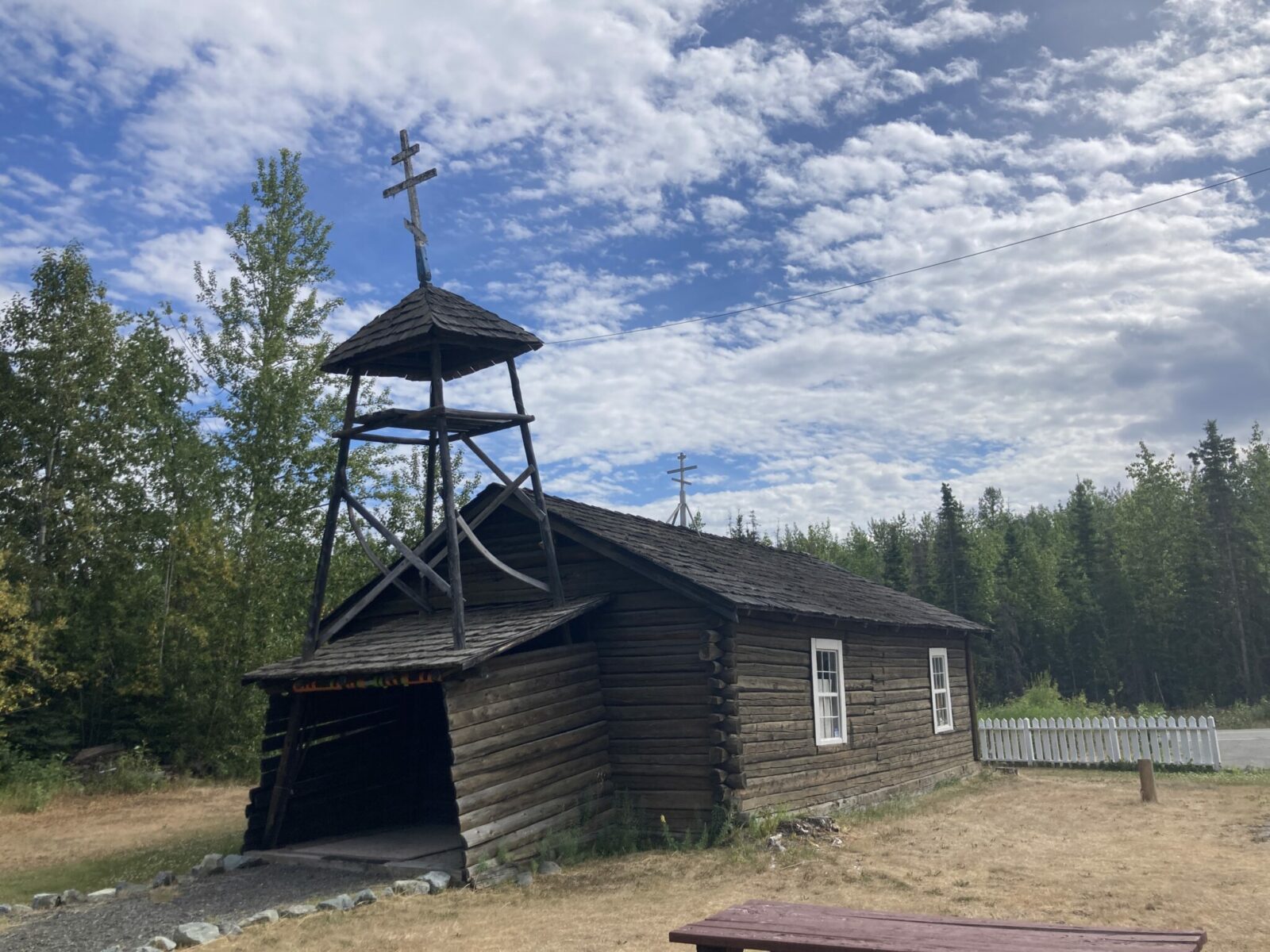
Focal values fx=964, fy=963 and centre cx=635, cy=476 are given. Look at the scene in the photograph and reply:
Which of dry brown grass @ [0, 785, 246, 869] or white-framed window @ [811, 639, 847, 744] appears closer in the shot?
dry brown grass @ [0, 785, 246, 869]

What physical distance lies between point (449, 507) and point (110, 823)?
1008 centimetres

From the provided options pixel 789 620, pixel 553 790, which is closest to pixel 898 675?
pixel 789 620

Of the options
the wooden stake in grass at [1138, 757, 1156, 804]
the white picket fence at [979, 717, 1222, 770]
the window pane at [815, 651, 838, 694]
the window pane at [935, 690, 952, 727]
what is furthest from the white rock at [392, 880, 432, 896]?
the white picket fence at [979, 717, 1222, 770]

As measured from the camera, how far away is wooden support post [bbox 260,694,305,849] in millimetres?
12148

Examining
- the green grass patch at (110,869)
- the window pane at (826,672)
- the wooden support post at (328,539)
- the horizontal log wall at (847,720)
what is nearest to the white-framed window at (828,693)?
the window pane at (826,672)

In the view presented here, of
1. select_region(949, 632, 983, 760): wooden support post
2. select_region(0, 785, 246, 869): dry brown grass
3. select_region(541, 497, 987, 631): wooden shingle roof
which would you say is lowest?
select_region(0, 785, 246, 869): dry brown grass

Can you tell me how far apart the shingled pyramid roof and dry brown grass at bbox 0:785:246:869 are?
307 inches

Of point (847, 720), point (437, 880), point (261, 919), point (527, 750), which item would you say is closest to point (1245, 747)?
point (847, 720)

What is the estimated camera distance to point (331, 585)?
25703 mm

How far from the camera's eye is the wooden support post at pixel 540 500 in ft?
42.3

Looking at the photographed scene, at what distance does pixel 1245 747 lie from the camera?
2339 cm

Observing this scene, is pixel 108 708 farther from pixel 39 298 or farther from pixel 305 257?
pixel 305 257

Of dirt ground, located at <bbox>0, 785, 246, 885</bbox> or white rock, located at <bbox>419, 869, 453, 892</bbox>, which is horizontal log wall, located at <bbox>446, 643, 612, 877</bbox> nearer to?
white rock, located at <bbox>419, 869, 453, 892</bbox>

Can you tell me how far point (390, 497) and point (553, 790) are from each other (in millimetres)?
19330
